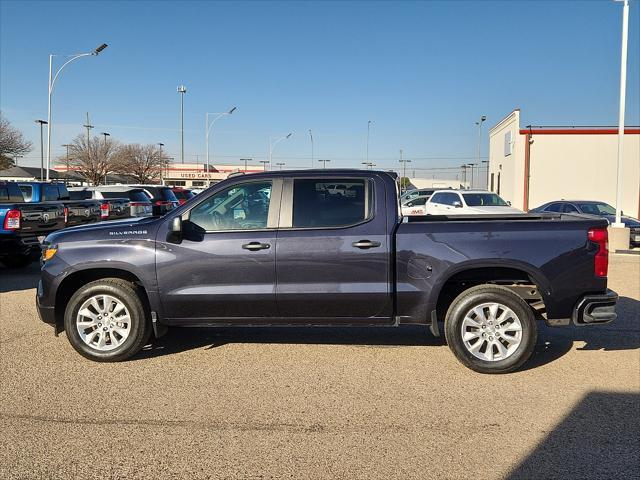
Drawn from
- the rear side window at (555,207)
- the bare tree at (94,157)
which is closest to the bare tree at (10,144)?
the bare tree at (94,157)

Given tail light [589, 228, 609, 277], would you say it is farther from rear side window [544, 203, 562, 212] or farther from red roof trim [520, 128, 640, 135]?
red roof trim [520, 128, 640, 135]

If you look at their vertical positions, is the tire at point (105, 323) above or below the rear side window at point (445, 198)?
below

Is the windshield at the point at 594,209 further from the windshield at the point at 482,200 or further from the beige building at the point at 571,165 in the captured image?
the beige building at the point at 571,165

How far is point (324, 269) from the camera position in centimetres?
505

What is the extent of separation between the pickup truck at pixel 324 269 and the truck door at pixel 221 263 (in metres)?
0.01

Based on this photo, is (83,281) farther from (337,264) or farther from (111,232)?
(337,264)

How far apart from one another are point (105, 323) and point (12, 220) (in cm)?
582

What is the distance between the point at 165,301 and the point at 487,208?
1327cm

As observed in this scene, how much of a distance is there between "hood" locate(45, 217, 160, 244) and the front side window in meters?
0.42

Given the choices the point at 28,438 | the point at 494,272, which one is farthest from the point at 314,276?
the point at 28,438

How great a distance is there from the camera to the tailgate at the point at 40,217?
32.9ft

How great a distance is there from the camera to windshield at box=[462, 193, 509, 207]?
17645mm

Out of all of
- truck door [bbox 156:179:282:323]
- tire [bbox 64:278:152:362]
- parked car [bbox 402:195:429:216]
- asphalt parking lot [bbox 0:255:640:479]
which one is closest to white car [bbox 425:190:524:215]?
parked car [bbox 402:195:429:216]

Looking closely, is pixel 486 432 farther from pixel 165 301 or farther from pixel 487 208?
pixel 487 208
